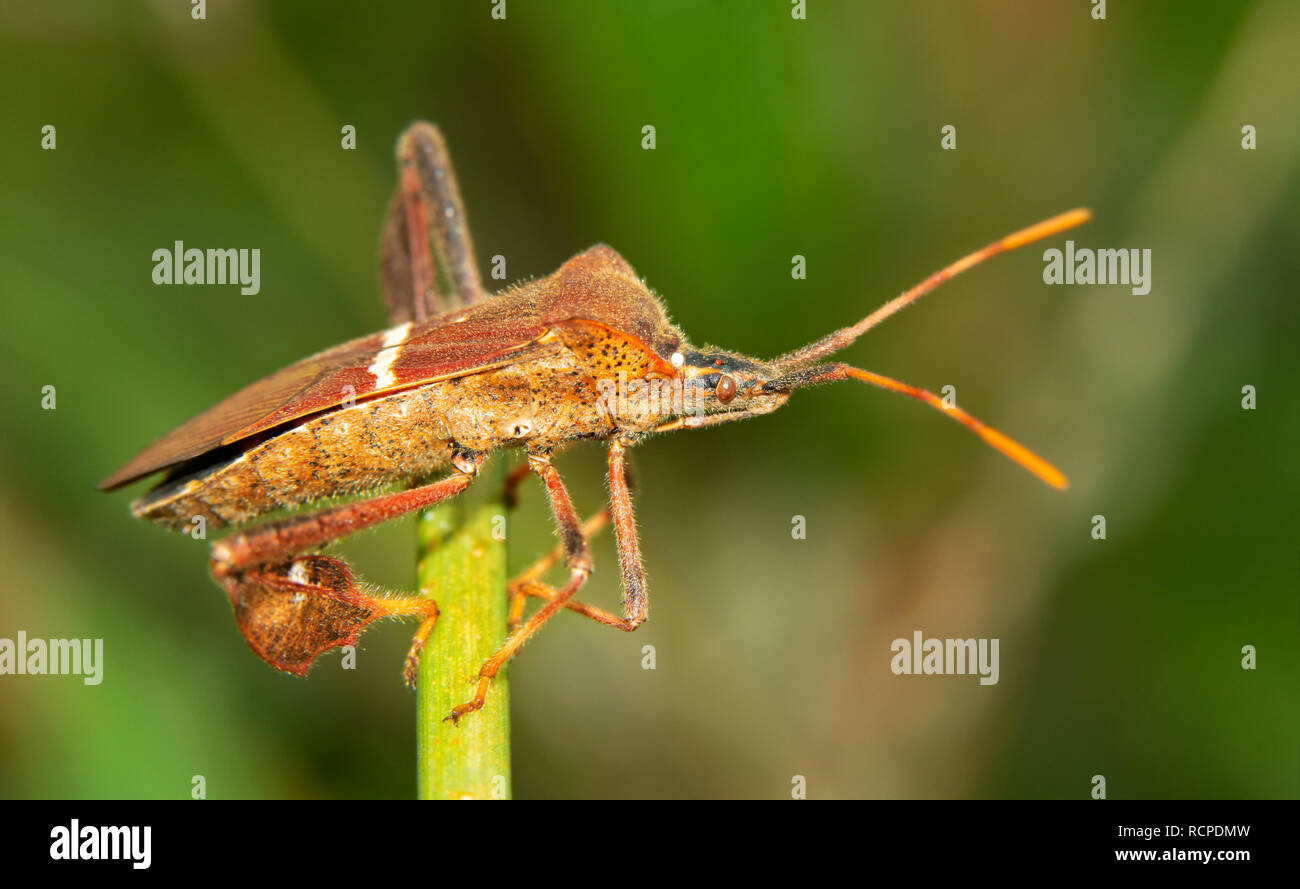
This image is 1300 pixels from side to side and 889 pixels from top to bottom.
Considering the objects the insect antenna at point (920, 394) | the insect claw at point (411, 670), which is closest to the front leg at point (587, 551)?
the insect claw at point (411, 670)

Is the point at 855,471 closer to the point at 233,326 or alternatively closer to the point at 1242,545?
the point at 1242,545

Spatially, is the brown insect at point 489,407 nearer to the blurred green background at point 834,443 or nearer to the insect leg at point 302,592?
the insect leg at point 302,592

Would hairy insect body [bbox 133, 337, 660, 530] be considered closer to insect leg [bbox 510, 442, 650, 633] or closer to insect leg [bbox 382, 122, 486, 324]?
insect leg [bbox 510, 442, 650, 633]

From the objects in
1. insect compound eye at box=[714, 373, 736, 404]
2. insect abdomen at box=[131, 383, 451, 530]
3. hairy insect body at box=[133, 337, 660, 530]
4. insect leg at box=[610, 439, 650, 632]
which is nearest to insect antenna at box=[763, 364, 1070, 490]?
insect compound eye at box=[714, 373, 736, 404]

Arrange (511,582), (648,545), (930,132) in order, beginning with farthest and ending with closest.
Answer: (648,545), (930,132), (511,582)

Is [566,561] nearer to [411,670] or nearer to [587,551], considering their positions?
[587,551]

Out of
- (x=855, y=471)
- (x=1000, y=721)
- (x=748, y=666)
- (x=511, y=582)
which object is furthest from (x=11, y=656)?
(x=1000, y=721)

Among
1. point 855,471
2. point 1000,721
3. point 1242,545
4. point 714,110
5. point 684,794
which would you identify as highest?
point 714,110
